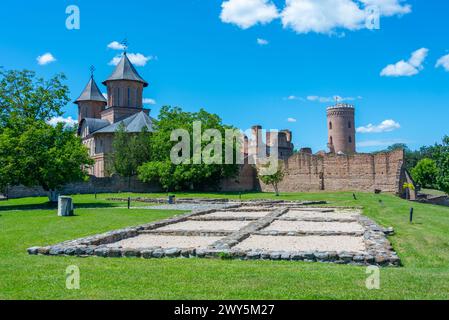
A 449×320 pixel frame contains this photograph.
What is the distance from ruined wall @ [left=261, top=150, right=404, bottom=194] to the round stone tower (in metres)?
50.9

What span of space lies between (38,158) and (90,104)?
49.1m

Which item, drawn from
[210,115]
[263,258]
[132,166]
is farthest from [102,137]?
[263,258]

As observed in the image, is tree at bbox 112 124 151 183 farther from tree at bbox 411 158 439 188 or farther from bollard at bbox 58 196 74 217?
tree at bbox 411 158 439 188

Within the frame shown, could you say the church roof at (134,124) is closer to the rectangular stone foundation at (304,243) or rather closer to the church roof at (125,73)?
the church roof at (125,73)

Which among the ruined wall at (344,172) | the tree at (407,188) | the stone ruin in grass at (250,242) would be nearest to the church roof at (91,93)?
the ruined wall at (344,172)

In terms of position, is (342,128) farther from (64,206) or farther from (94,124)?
(64,206)

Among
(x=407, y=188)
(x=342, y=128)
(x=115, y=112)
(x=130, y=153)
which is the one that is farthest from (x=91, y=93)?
(x=407, y=188)

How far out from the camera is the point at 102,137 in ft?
204

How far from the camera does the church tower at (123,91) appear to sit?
67.4 metres

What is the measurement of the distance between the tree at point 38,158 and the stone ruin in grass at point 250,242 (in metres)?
11.2
